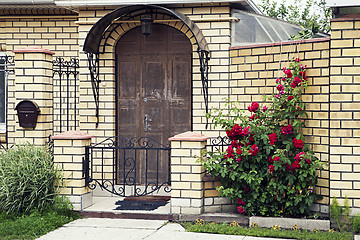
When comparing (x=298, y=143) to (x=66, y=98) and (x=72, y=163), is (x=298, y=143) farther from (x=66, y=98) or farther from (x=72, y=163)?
(x=66, y=98)

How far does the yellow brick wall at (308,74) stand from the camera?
663cm

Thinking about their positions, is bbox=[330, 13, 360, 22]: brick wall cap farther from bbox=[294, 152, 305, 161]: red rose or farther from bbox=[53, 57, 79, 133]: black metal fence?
bbox=[53, 57, 79, 133]: black metal fence

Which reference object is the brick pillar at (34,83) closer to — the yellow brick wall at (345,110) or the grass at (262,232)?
the grass at (262,232)

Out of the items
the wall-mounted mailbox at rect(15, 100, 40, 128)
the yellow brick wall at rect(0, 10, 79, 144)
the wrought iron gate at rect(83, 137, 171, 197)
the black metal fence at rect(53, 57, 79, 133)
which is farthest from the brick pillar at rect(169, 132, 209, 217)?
the yellow brick wall at rect(0, 10, 79, 144)

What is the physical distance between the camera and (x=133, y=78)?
8.71 meters

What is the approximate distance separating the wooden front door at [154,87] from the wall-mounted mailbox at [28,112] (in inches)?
58.6

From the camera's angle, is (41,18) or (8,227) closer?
(8,227)

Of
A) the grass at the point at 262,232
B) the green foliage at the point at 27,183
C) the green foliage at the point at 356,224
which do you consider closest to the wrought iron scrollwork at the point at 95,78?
the green foliage at the point at 27,183

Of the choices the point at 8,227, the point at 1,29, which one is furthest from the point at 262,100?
the point at 1,29

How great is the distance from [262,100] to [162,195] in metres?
2.20

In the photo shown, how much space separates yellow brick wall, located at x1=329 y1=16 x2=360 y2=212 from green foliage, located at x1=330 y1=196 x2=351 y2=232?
0.08 meters

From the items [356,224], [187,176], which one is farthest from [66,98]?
[356,224]

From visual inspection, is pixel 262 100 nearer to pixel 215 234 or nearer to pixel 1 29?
pixel 215 234

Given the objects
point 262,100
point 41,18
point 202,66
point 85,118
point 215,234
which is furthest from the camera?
point 41,18
